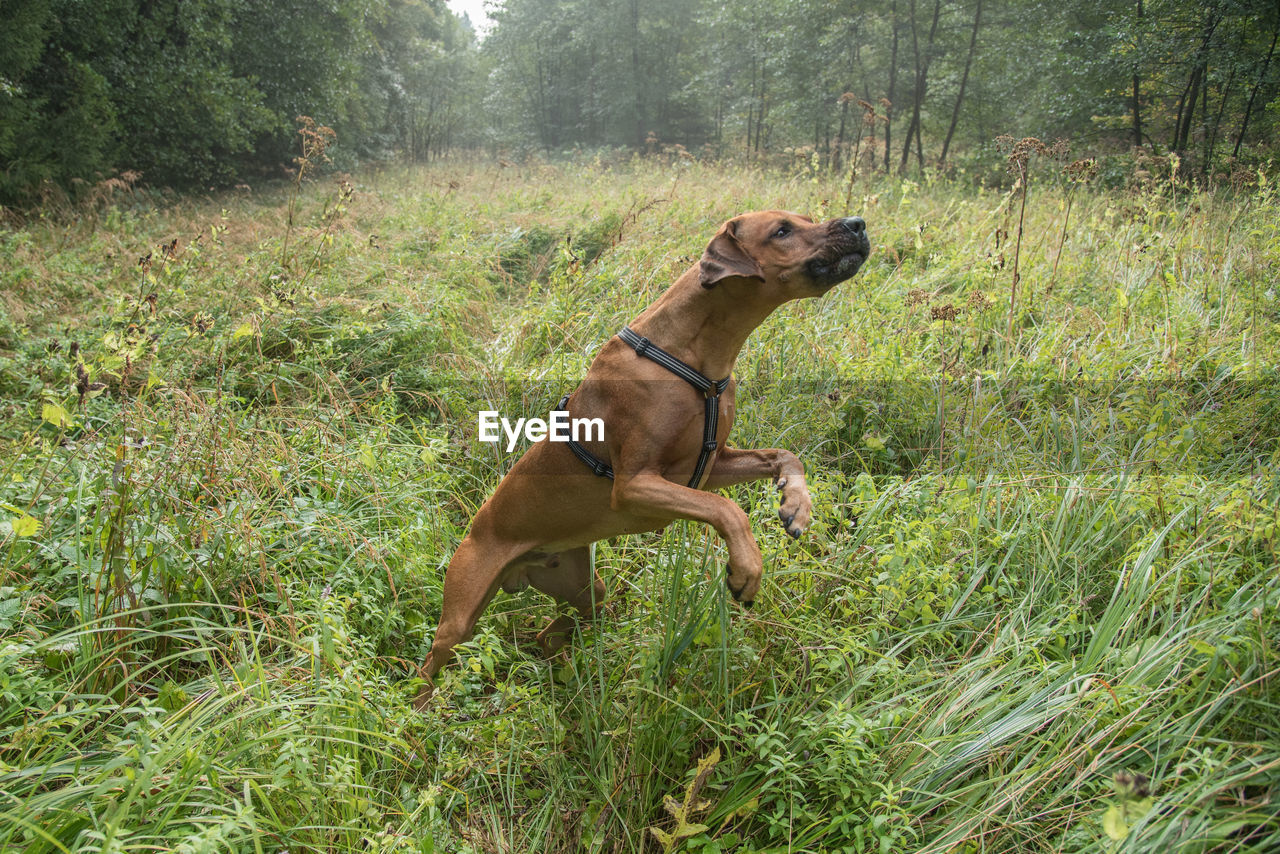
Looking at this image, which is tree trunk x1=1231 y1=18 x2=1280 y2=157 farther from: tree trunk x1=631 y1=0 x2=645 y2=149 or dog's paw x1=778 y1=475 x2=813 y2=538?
tree trunk x1=631 y1=0 x2=645 y2=149

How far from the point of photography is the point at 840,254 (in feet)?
7.51

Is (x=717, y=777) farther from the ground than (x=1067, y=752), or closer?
closer

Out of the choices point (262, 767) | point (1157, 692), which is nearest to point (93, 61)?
point (262, 767)

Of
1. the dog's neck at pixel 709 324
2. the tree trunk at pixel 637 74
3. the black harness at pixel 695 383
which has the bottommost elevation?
the black harness at pixel 695 383

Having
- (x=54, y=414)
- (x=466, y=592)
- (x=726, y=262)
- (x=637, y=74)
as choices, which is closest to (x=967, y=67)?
(x=726, y=262)

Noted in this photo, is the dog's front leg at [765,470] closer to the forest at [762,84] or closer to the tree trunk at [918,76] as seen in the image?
the forest at [762,84]

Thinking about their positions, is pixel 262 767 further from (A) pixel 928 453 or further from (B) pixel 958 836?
(A) pixel 928 453

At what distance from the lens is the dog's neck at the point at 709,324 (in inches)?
96.0

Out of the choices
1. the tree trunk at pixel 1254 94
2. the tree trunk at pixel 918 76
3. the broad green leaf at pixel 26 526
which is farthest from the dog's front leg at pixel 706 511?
the tree trunk at pixel 918 76

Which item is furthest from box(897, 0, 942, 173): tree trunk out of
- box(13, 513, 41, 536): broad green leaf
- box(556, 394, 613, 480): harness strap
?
box(13, 513, 41, 536): broad green leaf

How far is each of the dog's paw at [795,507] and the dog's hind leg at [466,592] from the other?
106 cm

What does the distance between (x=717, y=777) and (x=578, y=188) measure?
35.7ft

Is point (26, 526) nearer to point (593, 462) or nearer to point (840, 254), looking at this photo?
point (593, 462)

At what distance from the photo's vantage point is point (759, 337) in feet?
15.0
